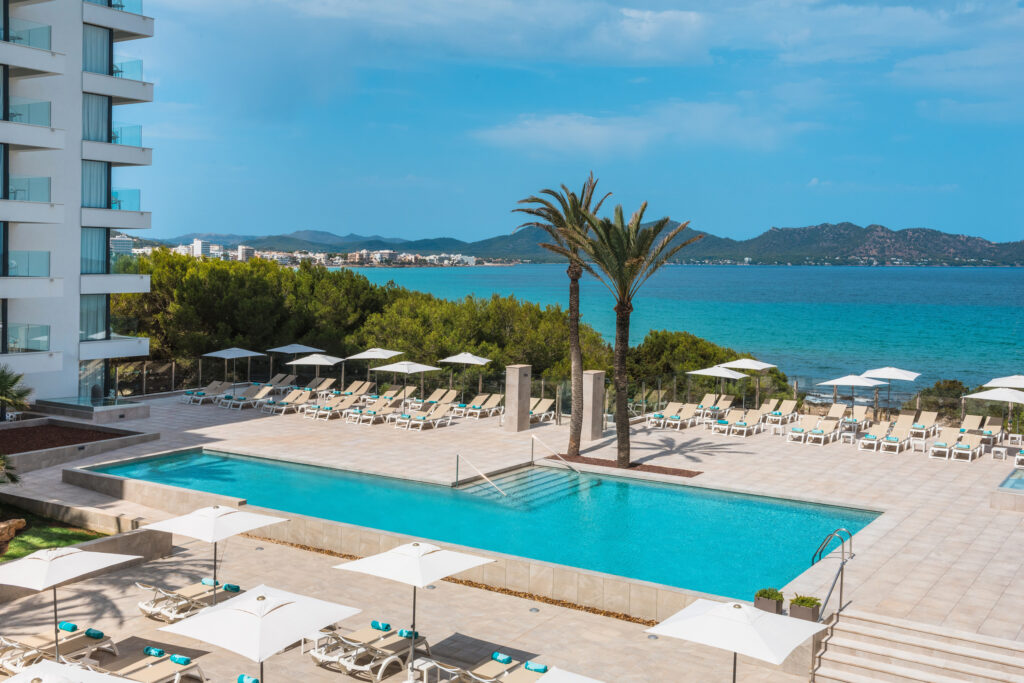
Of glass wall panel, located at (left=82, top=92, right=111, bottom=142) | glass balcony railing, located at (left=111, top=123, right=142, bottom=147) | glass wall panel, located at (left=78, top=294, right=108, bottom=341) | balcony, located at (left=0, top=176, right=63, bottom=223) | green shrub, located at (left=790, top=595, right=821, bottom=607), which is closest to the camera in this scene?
green shrub, located at (left=790, top=595, right=821, bottom=607)

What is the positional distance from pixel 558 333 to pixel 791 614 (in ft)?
83.3

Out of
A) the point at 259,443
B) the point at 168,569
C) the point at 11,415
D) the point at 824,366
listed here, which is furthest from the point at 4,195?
the point at 824,366

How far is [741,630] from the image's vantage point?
817 cm

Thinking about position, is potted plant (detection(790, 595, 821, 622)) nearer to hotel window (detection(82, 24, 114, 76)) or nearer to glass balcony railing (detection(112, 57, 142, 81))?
hotel window (detection(82, 24, 114, 76))

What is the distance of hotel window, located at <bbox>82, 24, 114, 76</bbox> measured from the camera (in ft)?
89.1

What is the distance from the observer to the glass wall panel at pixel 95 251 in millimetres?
27297

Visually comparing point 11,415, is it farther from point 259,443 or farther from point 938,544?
point 938,544

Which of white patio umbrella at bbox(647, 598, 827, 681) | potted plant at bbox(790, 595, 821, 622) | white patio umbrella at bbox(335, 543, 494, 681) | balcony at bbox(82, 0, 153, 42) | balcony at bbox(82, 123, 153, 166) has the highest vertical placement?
balcony at bbox(82, 0, 153, 42)

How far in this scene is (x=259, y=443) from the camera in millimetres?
22312

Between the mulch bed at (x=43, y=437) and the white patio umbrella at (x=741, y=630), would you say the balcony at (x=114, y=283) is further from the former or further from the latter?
the white patio umbrella at (x=741, y=630)

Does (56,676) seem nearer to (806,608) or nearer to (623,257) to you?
(806,608)

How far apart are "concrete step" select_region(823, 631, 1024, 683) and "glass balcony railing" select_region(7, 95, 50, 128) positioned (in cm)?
2380

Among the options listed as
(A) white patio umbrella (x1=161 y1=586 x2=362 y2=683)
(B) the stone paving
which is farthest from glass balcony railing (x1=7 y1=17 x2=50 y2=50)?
(A) white patio umbrella (x1=161 y1=586 x2=362 y2=683)

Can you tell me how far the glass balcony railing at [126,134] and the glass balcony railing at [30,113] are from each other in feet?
9.78
